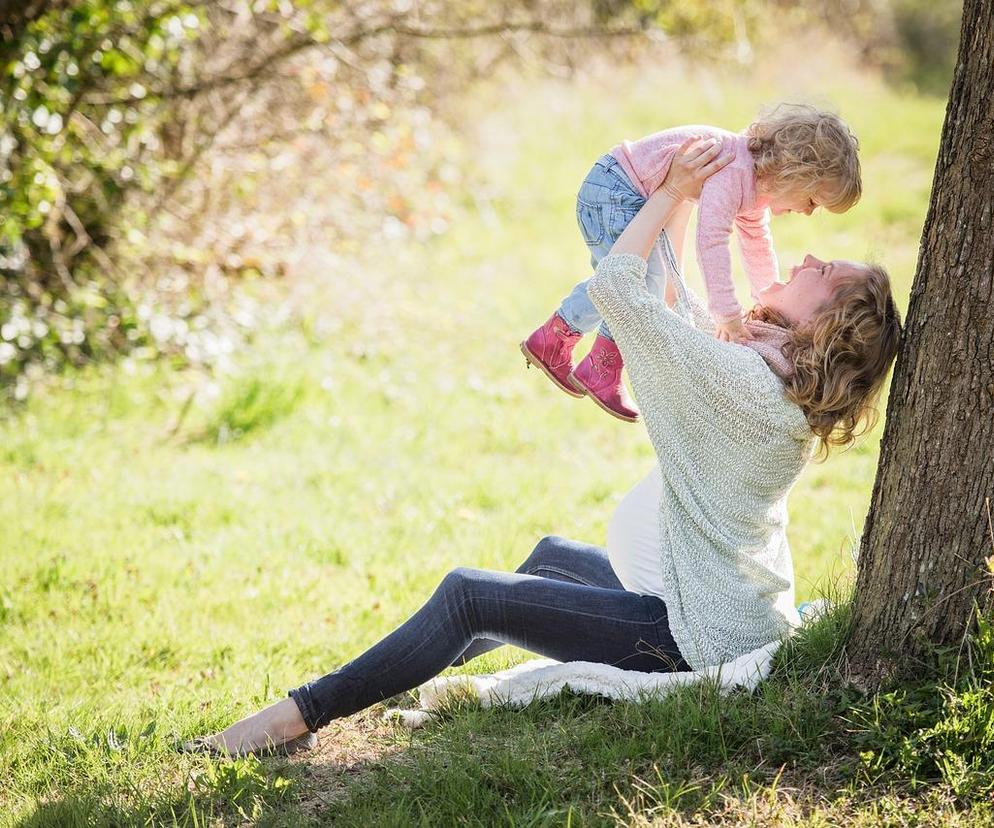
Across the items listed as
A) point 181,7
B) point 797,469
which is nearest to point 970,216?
point 797,469

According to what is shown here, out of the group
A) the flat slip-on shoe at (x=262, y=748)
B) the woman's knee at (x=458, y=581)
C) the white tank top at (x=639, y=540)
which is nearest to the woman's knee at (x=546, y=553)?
the white tank top at (x=639, y=540)

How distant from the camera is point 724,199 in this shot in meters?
2.91

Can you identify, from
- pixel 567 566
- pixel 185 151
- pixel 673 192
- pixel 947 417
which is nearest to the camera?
pixel 947 417

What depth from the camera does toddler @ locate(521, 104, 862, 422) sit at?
9.43ft

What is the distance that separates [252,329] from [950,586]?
17.4ft

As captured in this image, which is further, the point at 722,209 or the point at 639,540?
the point at 639,540

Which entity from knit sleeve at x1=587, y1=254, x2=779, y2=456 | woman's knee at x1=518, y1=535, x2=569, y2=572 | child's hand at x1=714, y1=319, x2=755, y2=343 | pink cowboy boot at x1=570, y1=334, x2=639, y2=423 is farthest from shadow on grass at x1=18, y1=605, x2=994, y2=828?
pink cowboy boot at x1=570, y1=334, x2=639, y2=423

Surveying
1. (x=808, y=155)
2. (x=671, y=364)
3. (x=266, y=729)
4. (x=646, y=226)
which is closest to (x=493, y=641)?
(x=266, y=729)

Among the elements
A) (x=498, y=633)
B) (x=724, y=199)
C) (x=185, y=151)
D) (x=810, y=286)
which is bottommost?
(x=498, y=633)

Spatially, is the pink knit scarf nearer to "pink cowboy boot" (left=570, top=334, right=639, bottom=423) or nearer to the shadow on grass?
"pink cowboy boot" (left=570, top=334, right=639, bottom=423)

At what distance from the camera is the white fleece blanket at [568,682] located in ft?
9.32

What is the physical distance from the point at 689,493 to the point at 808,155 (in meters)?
0.97

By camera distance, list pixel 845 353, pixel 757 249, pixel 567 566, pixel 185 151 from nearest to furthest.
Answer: pixel 845 353
pixel 757 249
pixel 567 566
pixel 185 151

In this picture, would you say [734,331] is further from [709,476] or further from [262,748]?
[262,748]
